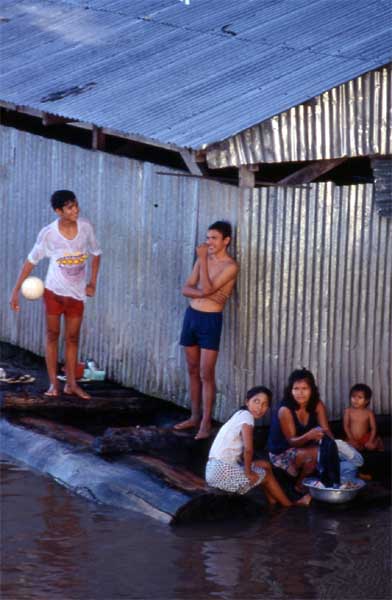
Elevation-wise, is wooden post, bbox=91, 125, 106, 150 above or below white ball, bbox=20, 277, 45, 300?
above

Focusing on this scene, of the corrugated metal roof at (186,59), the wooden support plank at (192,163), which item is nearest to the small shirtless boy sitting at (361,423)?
the wooden support plank at (192,163)

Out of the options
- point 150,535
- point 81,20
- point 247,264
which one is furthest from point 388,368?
point 81,20

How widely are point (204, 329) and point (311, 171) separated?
4.96ft

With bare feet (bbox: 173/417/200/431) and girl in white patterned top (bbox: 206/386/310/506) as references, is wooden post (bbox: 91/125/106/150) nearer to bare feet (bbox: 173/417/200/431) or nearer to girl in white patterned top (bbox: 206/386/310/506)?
bare feet (bbox: 173/417/200/431)

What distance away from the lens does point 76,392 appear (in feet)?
37.8

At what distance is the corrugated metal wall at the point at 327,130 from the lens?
32.9 feet

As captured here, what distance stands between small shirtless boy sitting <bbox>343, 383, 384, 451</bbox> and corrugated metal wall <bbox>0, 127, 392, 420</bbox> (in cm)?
36

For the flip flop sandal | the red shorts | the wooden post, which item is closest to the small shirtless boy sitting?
the red shorts

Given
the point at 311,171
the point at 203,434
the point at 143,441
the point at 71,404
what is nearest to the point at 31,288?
the point at 71,404

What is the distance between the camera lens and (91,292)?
1127cm

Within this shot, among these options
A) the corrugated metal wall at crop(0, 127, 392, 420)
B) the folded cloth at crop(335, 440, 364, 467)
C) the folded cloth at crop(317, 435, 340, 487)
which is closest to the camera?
the folded cloth at crop(317, 435, 340, 487)

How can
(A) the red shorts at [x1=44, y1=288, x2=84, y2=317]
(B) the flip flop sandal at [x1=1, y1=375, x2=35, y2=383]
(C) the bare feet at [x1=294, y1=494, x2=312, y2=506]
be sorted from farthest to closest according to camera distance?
(B) the flip flop sandal at [x1=1, y1=375, x2=35, y2=383] → (A) the red shorts at [x1=44, y1=288, x2=84, y2=317] → (C) the bare feet at [x1=294, y1=494, x2=312, y2=506]

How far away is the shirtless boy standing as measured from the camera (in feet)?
33.7

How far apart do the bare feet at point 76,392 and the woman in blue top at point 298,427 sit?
6.81 feet
